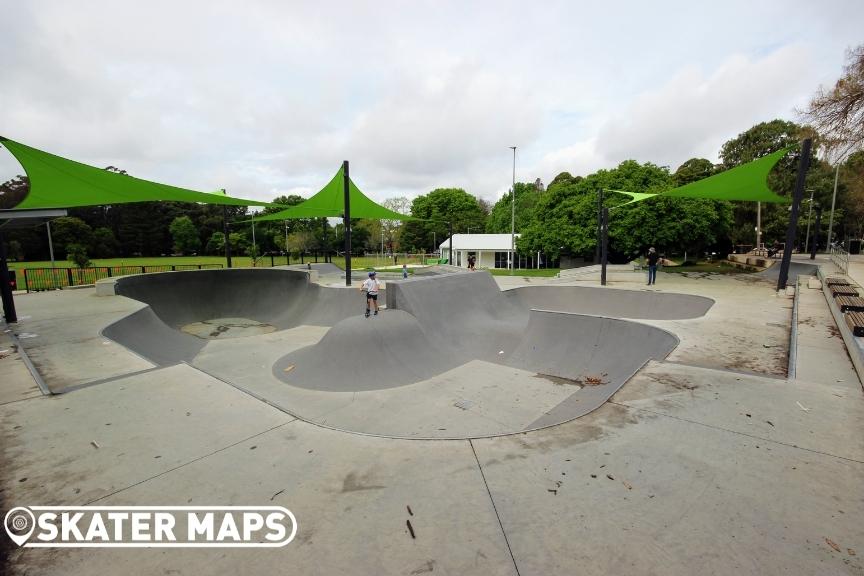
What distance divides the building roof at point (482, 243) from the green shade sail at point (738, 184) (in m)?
21.0

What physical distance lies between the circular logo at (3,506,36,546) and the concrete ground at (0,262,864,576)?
4.6 inches

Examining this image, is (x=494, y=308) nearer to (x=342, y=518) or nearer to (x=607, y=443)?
(x=607, y=443)

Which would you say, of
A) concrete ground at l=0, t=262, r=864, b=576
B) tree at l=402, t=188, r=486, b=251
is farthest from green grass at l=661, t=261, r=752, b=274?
tree at l=402, t=188, r=486, b=251

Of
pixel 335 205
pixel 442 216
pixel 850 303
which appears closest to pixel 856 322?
pixel 850 303

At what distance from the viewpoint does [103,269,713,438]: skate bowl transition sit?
22.6 ft

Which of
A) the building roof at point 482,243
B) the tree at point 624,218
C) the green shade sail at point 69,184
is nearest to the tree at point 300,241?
the building roof at point 482,243

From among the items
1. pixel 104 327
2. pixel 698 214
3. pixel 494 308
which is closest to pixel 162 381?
pixel 104 327

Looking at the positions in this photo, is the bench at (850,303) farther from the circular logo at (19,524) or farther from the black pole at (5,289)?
the black pole at (5,289)

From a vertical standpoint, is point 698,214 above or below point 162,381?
above

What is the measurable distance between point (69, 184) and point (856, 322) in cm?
1644

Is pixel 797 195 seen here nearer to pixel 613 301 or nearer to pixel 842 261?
pixel 613 301

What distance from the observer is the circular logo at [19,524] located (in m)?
2.41

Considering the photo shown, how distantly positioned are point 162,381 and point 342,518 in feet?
14.4

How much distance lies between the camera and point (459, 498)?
9.21ft
